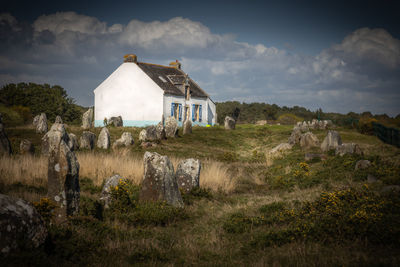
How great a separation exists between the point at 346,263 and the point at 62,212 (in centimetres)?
620

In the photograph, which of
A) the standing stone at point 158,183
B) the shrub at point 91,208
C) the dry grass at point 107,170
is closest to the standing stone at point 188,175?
the dry grass at point 107,170

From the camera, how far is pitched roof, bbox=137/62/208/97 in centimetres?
4169

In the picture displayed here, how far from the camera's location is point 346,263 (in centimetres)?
622

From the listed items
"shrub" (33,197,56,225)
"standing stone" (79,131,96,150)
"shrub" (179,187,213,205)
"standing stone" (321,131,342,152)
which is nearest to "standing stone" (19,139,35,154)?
"standing stone" (79,131,96,150)

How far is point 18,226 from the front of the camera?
5641 mm

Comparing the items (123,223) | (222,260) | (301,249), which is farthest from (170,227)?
(301,249)

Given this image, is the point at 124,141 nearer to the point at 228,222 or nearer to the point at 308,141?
the point at 308,141

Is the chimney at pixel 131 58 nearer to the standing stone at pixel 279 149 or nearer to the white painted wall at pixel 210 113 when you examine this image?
the white painted wall at pixel 210 113

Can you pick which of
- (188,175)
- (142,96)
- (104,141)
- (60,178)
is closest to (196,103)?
(142,96)

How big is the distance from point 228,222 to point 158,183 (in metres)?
2.73

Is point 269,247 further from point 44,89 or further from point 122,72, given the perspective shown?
point 44,89

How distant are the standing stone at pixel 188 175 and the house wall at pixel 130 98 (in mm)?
26357

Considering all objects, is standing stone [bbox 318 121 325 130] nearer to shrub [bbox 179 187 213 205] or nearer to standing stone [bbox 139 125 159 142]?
standing stone [bbox 139 125 159 142]

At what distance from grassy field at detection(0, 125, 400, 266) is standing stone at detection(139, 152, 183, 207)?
0.49m
